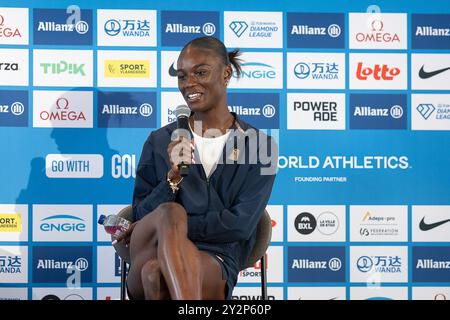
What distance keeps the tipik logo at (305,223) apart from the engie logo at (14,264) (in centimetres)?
170

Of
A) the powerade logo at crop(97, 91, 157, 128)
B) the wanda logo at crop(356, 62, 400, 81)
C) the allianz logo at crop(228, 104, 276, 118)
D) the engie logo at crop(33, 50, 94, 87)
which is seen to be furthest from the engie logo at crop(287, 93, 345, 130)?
the engie logo at crop(33, 50, 94, 87)

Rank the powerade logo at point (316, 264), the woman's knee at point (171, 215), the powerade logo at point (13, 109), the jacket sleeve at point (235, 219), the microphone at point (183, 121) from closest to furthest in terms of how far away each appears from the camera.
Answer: the woman's knee at point (171, 215) → the jacket sleeve at point (235, 219) → the microphone at point (183, 121) → the powerade logo at point (13, 109) → the powerade logo at point (316, 264)

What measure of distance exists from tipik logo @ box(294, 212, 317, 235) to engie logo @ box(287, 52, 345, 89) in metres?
0.82

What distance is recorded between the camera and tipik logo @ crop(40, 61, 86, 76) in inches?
163

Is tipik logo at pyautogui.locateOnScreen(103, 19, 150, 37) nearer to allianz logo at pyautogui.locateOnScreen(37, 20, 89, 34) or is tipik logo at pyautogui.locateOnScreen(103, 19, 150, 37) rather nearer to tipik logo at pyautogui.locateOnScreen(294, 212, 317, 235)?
allianz logo at pyautogui.locateOnScreen(37, 20, 89, 34)

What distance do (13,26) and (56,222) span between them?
124cm

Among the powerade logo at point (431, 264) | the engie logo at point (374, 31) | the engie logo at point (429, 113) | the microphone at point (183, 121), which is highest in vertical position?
the engie logo at point (374, 31)

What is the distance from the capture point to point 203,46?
2936 mm

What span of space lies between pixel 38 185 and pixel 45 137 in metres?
0.30

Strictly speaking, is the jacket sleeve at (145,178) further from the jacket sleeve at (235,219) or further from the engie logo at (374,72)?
the engie logo at (374,72)

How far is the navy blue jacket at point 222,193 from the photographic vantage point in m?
2.77

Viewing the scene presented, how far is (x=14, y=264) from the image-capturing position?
4.12 meters

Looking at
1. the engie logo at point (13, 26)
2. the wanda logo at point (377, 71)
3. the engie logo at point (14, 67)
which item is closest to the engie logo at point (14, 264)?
the engie logo at point (14, 67)

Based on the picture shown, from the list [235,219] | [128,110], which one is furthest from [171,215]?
[128,110]
